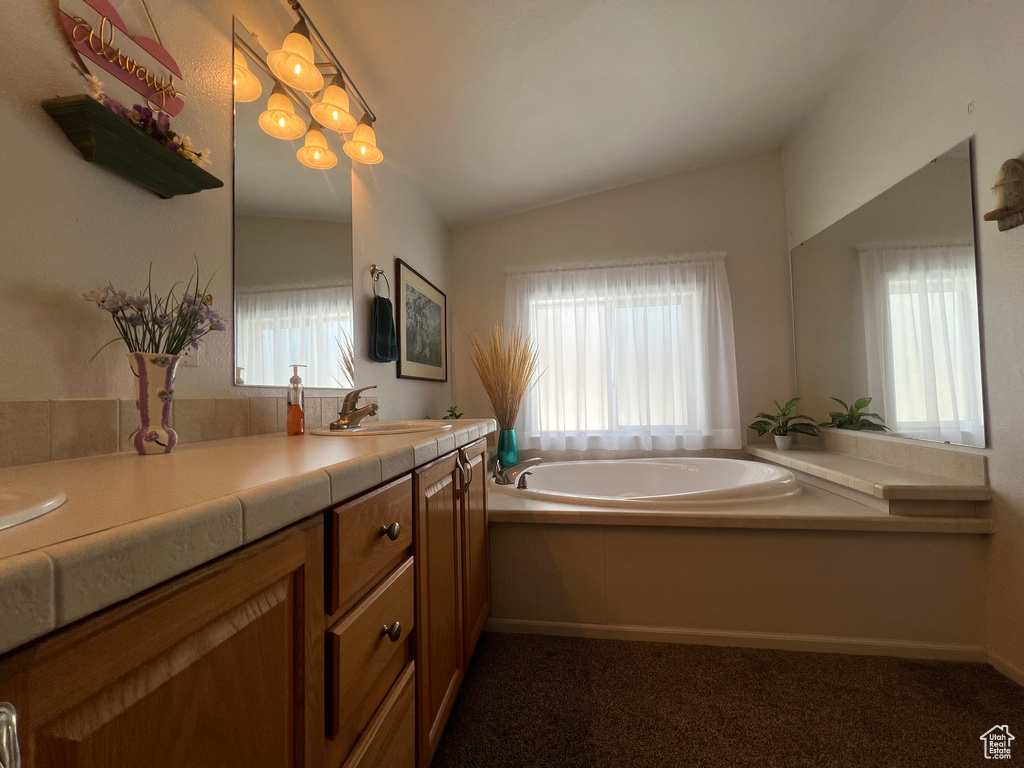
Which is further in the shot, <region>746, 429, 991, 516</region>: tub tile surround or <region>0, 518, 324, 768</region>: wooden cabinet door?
<region>746, 429, 991, 516</region>: tub tile surround

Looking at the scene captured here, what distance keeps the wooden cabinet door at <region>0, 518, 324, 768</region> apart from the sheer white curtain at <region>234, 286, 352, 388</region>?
0.90m

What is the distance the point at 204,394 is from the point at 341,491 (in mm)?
719

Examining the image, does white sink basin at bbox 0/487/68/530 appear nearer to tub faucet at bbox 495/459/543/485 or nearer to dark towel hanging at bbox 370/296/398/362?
dark towel hanging at bbox 370/296/398/362

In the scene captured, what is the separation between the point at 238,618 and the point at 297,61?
4.99 feet

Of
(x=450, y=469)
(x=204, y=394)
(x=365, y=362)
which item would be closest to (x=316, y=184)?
(x=365, y=362)

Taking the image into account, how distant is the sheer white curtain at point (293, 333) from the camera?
4.26 ft

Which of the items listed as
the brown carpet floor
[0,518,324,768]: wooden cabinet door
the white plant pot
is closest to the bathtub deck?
the brown carpet floor

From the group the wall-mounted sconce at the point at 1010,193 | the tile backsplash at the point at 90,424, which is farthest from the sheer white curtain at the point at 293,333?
the wall-mounted sconce at the point at 1010,193

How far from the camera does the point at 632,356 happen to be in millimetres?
3100

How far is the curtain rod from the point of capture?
3074 mm

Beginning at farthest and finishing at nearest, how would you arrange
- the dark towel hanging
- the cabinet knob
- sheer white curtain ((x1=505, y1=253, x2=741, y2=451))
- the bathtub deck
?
1. sheer white curtain ((x1=505, y1=253, x2=741, y2=451))
2. the dark towel hanging
3. the bathtub deck
4. the cabinet knob

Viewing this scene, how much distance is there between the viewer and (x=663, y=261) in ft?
10.2

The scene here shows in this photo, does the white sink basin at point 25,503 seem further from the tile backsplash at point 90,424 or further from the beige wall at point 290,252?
the beige wall at point 290,252

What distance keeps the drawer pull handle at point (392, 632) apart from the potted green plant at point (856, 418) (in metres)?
2.46
